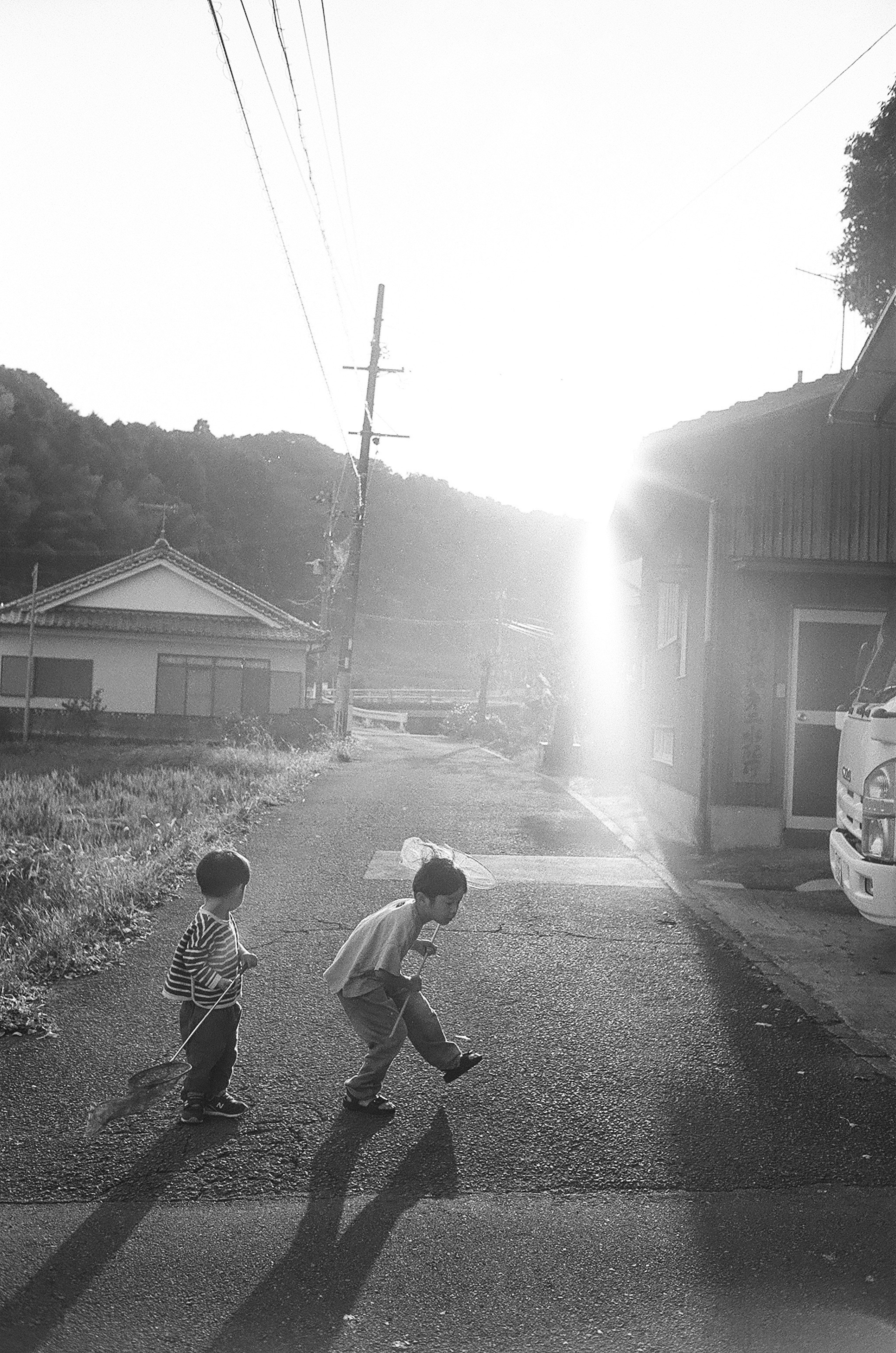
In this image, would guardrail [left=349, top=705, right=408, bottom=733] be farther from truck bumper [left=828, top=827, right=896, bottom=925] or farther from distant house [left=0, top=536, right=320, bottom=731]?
truck bumper [left=828, top=827, right=896, bottom=925]

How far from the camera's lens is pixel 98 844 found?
9.62m

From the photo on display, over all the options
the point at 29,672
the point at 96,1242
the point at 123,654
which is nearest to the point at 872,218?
the point at 96,1242

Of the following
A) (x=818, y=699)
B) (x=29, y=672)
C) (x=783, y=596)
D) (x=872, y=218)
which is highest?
(x=872, y=218)

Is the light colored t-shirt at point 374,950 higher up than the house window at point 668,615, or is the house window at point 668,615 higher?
the house window at point 668,615

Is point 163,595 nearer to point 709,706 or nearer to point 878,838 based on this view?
point 709,706

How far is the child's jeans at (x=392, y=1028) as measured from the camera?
13.6ft

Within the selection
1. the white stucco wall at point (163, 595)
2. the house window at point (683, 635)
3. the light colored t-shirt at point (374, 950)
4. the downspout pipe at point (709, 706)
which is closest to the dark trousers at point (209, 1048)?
the light colored t-shirt at point (374, 950)

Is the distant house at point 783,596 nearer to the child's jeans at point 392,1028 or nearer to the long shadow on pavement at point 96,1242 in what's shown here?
the child's jeans at point 392,1028

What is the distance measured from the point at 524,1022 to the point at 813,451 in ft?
22.7

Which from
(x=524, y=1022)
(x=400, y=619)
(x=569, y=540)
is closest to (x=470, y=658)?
(x=400, y=619)

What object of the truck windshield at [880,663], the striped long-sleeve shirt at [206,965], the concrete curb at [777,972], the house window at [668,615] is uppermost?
the house window at [668,615]

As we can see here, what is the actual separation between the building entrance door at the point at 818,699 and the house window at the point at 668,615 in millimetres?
2159

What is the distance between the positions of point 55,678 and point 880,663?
2615cm

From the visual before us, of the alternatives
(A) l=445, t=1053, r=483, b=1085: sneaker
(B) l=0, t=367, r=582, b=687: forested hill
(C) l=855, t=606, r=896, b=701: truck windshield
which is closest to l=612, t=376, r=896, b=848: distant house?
(C) l=855, t=606, r=896, b=701: truck windshield
